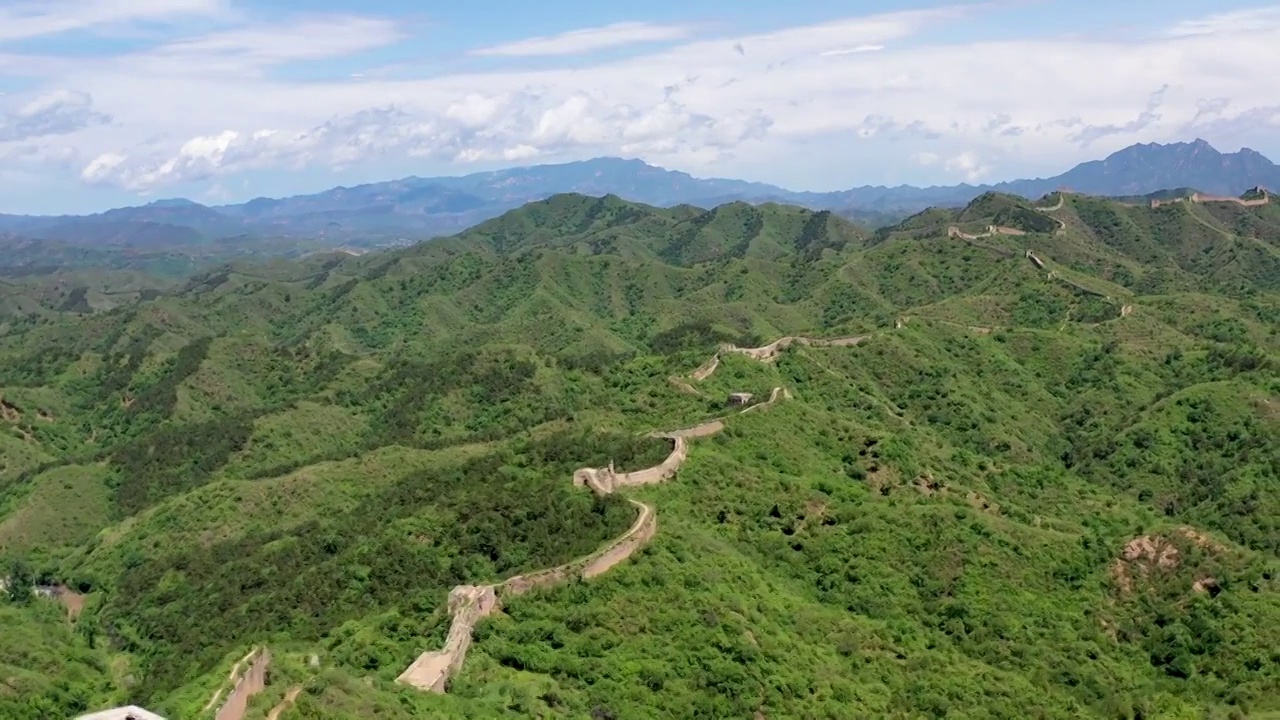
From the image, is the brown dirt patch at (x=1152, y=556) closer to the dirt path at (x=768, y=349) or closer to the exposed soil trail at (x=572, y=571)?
the exposed soil trail at (x=572, y=571)

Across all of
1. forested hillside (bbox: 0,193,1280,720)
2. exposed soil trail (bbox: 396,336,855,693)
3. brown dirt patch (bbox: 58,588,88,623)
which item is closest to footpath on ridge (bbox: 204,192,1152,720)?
exposed soil trail (bbox: 396,336,855,693)

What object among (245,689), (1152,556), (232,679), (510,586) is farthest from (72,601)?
(1152,556)

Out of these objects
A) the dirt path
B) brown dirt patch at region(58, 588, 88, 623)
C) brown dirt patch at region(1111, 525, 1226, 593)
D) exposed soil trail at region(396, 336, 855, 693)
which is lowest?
brown dirt patch at region(58, 588, 88, 623)

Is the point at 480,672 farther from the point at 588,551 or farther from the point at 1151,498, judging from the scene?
the point at 1151,498

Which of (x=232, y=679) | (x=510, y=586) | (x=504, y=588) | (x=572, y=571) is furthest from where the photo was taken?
(x=572, y=571)

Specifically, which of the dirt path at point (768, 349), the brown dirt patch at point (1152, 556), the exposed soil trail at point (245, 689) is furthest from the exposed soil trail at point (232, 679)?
the dirt path at point (768, 349)

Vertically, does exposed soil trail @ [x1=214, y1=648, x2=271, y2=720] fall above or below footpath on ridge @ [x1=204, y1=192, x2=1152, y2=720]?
above

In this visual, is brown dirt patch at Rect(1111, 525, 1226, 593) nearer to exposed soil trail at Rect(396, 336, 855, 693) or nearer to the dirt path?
exposed soil trail at Rect(396, 336, 855, 693)

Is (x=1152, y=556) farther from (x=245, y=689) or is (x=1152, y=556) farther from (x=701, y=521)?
(x=245, y=689)
